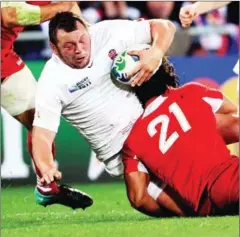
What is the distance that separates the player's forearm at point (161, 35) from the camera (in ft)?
19.0

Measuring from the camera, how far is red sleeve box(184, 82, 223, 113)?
19.6 ft

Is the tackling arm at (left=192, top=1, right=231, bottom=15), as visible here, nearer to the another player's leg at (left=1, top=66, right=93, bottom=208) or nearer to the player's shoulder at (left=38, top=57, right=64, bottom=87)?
the player's shoulder at (left=38, top=57, right=64, bottom=87)

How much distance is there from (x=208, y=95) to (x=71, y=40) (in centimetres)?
88

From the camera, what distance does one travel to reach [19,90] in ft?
20.1

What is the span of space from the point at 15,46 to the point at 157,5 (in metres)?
0.95

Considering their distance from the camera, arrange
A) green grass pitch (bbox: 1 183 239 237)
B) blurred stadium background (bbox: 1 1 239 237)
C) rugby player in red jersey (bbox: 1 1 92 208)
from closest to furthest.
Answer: green grass pitch (bbox: 1 183 239 237)
blurred stadium background (bbox: 1 1 239 237)
rugby player in red jersey (bbox: 1 1 92 208)

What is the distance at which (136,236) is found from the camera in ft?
16.7

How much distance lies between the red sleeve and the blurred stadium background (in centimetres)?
22

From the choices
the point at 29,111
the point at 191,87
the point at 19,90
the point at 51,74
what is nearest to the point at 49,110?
the point at 51,74

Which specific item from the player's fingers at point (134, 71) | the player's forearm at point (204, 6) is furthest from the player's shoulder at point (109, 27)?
the player's forearm at point (204, 6)

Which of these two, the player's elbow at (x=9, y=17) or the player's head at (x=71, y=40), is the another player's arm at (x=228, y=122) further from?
the player's elbow at (x=9, y=17)

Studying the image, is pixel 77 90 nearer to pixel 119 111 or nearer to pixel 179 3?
pixel 119 111

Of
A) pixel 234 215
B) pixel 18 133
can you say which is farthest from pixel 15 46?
pixel 234 215

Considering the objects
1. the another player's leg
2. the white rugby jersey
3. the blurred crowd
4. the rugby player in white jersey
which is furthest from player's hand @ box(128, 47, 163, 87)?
the blurred crowd
